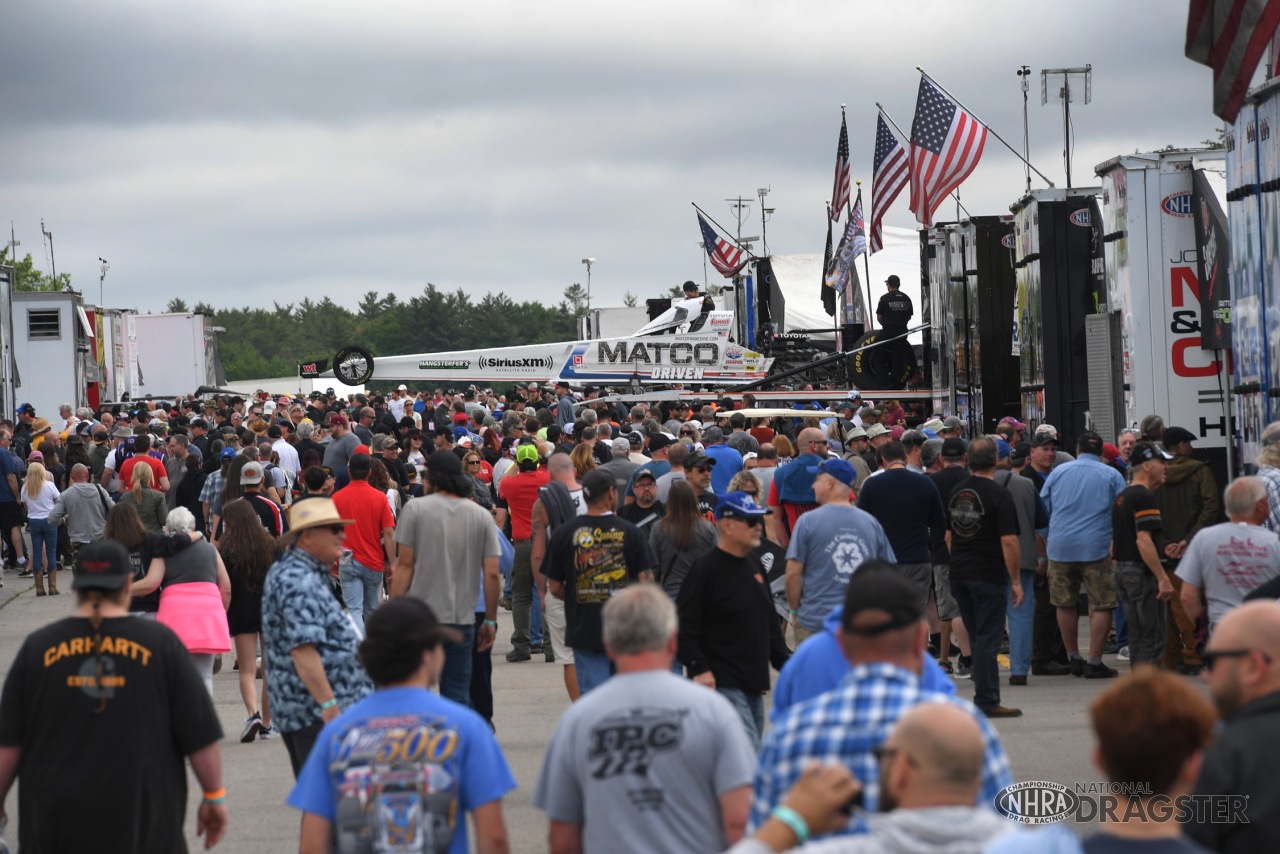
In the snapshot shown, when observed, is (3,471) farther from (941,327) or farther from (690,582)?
(690,582)

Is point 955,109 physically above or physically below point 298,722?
above

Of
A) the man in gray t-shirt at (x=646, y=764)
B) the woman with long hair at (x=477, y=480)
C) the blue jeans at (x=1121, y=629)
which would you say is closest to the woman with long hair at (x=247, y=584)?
the woman with long hair at (x=477, y=480)

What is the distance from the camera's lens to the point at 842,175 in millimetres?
30234

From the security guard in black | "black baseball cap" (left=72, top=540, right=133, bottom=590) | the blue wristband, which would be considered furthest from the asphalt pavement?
the security guard in black

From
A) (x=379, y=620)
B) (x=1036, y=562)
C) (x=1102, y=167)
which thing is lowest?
(x=1036, y=562)

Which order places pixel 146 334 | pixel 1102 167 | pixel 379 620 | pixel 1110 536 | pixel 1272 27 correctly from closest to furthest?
pixel 379 620, pixel 1272 27, pixel 1110 536, pixel 1102 167, pixel 146 334

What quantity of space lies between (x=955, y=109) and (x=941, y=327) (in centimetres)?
331

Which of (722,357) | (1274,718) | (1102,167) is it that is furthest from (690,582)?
(722,357)

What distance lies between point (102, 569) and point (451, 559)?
343cm

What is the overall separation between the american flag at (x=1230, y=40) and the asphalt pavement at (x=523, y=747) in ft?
14.8

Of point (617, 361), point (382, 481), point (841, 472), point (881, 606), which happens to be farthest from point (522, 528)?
point (617, 361)

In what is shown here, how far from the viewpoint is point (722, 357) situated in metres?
28.8

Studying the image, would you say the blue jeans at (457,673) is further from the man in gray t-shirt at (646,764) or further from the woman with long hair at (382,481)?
the man in gray t-shirt at (646,764)

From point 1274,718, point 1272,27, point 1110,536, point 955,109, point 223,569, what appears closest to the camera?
point 1274,718
